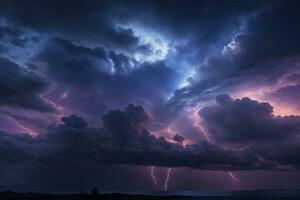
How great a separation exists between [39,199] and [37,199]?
3.41ft

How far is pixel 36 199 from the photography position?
18725 cm

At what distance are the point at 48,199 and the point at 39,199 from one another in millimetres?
5212

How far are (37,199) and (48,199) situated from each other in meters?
6.20

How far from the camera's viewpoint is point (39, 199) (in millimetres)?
187500

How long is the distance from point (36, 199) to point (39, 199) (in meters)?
1.55

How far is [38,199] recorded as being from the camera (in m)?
187

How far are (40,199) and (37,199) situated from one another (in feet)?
5.27

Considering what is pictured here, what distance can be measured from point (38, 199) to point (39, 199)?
512 mm

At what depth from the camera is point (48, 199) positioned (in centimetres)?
18650

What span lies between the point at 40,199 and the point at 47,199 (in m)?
3.83

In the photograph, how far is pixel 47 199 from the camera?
614 ft

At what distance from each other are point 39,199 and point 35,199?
2.08 meters

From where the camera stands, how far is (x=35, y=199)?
187 metres

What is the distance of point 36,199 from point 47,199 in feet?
19.4
